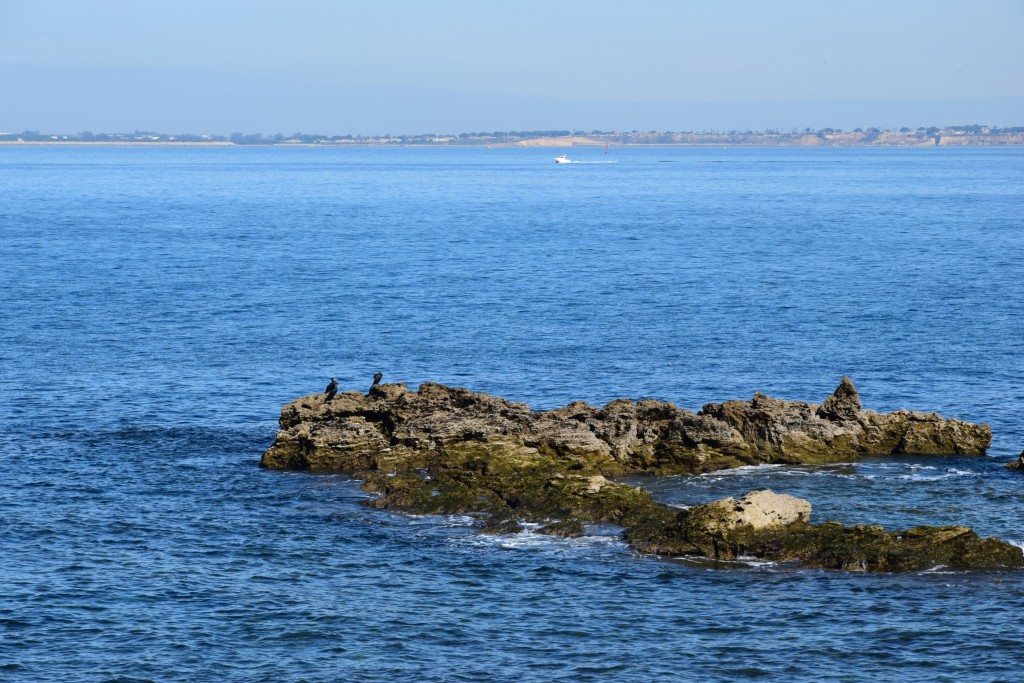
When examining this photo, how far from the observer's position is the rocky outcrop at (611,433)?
49312 mm

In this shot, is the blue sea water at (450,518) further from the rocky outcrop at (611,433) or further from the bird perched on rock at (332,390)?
the bird perched on rock at (332,390)

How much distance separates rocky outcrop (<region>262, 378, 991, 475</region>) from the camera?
49.3 metres

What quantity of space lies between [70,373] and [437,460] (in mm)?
30282

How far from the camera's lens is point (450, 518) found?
142ft

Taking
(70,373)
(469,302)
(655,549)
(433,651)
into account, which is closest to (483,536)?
(655,549)

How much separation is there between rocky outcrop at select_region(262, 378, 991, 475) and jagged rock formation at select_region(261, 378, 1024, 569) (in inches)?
1.9

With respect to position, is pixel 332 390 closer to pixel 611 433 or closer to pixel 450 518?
pixel 611 433

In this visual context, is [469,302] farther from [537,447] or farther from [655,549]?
[655,549]

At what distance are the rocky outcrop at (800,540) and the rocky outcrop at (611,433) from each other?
8.79 m

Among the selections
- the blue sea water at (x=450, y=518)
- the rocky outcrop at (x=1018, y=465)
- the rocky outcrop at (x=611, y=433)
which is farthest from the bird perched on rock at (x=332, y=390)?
the rocky outcrop at (x=1018, y=465)

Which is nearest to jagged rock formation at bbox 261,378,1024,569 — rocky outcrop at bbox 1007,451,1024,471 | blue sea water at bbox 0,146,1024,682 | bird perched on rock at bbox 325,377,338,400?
bird perched on rock at bbox 325,377,338,400

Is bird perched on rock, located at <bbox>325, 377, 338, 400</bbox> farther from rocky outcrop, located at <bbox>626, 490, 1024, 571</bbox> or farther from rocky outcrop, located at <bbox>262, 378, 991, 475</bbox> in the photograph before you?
rocky outcrop, located at <bbox>626, 490, 1024, 571</bbox>

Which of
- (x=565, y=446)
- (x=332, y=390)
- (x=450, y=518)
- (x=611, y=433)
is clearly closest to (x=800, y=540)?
(x=450, y=518)

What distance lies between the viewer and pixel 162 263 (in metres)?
128
